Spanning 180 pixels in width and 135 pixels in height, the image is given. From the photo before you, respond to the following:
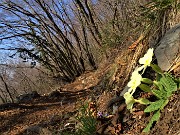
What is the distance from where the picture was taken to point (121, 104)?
2.76 m

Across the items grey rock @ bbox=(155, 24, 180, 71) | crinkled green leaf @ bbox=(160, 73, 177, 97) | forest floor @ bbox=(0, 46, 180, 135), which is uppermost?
grey rock @ bbox=(155, 24, 180, 71)

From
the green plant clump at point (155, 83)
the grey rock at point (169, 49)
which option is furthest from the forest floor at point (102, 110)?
the grey rock at point (169, 49)

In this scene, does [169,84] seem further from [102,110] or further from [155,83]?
[102,110]

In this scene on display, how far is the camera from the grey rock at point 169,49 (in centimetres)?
253

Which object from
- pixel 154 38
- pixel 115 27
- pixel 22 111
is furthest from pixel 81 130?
pixel 115 27

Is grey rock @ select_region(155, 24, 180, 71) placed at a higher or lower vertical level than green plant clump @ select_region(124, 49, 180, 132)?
higher

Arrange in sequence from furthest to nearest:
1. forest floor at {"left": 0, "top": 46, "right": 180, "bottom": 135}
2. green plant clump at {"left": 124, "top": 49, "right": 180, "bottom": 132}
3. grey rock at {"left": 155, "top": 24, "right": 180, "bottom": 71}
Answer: grey rock at {"left": 155, "top": 24, "right": 180, "bottom": 71}, forest floor at {"left": 0, "top": 46, "right": 180, "bottom": 135}, green plant clump at {"left": 124, "top": 49, "right": 180, "bottom": 132}

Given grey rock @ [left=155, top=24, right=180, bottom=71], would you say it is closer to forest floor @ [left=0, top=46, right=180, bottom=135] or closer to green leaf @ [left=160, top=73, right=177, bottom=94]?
forest floor @ [left=0, top=46, right=180, bottom=135]

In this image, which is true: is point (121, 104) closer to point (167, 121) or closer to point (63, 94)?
point (167, 121)

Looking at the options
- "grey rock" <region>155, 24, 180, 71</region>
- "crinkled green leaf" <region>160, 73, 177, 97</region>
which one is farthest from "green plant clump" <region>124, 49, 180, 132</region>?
"grey rock" <region>155, 24, 180, 71</region>

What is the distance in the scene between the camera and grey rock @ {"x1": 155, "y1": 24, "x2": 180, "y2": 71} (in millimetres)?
2528

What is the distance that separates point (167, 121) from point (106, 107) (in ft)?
3.53

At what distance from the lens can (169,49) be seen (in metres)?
2.64

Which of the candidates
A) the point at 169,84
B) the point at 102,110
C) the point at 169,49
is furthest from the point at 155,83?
the point at 102,110
